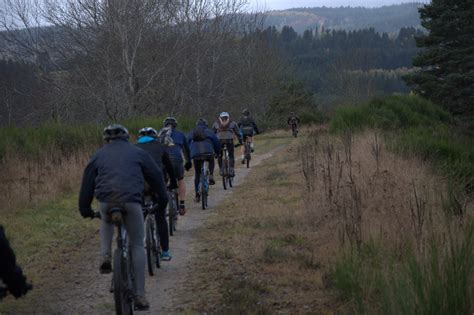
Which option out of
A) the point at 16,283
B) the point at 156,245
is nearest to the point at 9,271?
the point at 16,283

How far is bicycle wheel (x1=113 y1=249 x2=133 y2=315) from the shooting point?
19.5 feet

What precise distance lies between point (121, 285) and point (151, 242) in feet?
8.00

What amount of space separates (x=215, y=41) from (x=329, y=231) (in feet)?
109

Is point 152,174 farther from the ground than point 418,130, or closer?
farther from the ground

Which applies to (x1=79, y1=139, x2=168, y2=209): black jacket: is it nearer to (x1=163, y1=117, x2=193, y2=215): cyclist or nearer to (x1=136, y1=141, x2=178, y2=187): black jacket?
(x1=136, y1=141, x2=178, y2=187): black jacket

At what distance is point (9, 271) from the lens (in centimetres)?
466

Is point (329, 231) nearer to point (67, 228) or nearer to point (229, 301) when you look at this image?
point (229, 301)

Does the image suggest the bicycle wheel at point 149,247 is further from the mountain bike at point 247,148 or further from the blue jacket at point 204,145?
the mountain bike at point 247,148

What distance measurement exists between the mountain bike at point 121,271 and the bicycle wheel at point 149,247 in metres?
1.83

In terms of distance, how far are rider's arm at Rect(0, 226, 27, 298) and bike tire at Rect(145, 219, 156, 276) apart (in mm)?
3421

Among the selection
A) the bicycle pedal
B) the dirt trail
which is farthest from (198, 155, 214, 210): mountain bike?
the bicycle pedal

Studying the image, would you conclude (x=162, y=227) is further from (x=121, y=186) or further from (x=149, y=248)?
(x=121, y=186)

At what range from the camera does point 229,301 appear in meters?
7.04

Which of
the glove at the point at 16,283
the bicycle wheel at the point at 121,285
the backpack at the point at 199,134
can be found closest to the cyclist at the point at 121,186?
the bicycle wheel at the point at 121,285
